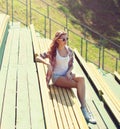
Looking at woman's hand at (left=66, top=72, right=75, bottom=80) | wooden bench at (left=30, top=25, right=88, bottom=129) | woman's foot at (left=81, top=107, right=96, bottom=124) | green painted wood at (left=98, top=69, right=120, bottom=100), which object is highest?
woman's hand at (left=66, top=72, right=75, bottom=80)

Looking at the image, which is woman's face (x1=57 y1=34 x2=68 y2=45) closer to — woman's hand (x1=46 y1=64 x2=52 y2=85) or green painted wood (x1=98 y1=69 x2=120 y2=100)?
woman's hand (x1=46 y1=64 x2=52 y2=85)

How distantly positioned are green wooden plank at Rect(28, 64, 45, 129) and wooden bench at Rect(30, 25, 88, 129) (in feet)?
0.20

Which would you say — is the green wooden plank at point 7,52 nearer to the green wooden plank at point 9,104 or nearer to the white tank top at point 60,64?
the green wooden plank at point 9,104

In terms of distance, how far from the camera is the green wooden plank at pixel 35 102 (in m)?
4.86

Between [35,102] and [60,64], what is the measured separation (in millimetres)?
887

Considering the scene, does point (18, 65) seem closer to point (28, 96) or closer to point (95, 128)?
point (28, 96)

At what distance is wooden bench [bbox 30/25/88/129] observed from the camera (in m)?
5.01

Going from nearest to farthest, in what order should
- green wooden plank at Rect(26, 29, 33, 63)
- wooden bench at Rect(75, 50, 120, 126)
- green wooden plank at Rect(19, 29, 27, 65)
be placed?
wooden bench at Rect(75, 50, 120, 126) < green wooden plank at Rect(19, 29, 27, 65) < green wooden plank at Rect(26, 29, 33, 63)

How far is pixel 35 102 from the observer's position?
5.56 m

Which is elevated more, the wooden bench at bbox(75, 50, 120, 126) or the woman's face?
the woman's face

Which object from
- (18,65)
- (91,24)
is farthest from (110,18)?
(18,65)

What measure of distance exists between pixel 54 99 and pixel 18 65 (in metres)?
1.83

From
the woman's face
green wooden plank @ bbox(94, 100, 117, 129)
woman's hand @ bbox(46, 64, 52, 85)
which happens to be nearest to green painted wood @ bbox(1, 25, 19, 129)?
woman's hand @ bbox(46, 64, 52, 85)

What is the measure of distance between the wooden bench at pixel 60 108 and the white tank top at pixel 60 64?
24 cm
